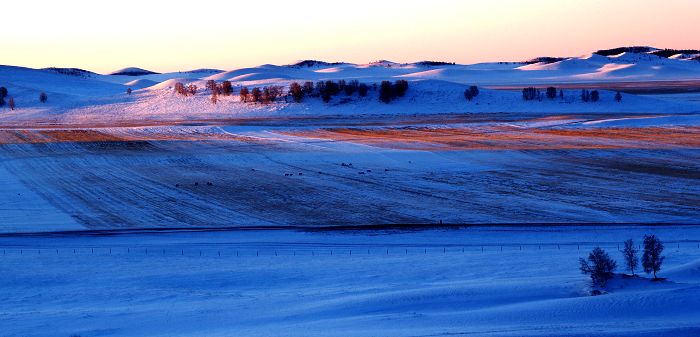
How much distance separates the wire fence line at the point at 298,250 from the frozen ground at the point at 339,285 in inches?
1.9

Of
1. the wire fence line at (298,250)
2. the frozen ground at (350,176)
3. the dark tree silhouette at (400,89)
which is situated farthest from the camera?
the dark tree silhouette at (400,89)

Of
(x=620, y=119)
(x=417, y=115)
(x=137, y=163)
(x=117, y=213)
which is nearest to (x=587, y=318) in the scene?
(x=117, y=213)

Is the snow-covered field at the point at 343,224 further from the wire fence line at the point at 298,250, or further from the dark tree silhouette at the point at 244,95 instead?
the dark tree silhouette at the point at 244,95

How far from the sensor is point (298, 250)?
22.9 metres

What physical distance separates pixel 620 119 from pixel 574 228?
128 feet

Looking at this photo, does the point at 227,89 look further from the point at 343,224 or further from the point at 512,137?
the point at 343,224

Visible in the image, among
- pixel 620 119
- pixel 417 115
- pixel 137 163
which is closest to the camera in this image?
pixel 137 163

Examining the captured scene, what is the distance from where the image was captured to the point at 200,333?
1498 cm

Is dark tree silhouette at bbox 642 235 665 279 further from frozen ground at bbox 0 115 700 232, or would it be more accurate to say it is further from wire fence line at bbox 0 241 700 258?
frozen ground at bbox 0 115 700 232

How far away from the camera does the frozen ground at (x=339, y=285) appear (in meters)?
14.9

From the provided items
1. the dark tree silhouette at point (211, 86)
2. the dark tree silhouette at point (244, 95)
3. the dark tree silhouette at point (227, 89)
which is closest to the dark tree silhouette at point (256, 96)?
the dark tree silhouette at point (244, 95)

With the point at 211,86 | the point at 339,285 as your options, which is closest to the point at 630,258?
the point at 339,285

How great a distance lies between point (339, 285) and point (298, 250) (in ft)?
13.9

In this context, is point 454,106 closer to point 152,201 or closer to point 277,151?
point 277,151
